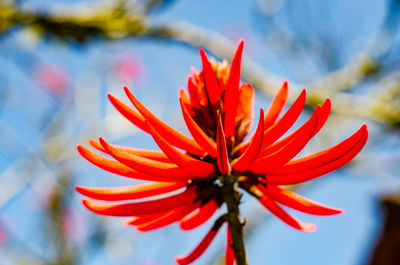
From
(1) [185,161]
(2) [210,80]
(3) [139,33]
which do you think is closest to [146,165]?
(1) [185,161]

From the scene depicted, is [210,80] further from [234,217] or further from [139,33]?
[139,33]

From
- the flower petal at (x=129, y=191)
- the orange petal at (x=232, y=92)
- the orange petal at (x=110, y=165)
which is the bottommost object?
the flower petal at (x=129, y=191)

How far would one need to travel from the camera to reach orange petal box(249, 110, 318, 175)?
0.47 metres

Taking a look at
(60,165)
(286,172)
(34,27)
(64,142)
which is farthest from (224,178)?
(64,142)

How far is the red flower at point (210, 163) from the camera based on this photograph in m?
0.49

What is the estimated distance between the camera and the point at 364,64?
2398 millimetres

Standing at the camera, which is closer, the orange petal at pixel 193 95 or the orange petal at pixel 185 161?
the orange petal at pixel 185 161

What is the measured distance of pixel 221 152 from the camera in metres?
0.51

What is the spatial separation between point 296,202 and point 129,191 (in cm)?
23

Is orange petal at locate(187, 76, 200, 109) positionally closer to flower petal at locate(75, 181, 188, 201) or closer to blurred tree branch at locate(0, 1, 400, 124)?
flower petal at locate(75, 181, 188, 201)

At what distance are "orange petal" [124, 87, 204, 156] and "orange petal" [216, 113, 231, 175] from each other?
52 millimetres

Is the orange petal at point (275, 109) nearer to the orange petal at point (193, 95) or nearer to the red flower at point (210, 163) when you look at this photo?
the red flower at point (210, 163)

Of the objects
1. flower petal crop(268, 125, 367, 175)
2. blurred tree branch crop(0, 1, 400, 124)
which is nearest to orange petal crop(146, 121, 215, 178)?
flower petal crop(268, 125, 367, 175)

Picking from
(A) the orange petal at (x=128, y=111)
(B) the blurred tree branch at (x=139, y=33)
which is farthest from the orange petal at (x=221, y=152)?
(B) the blurred tree branch at (x=139, y=33)
